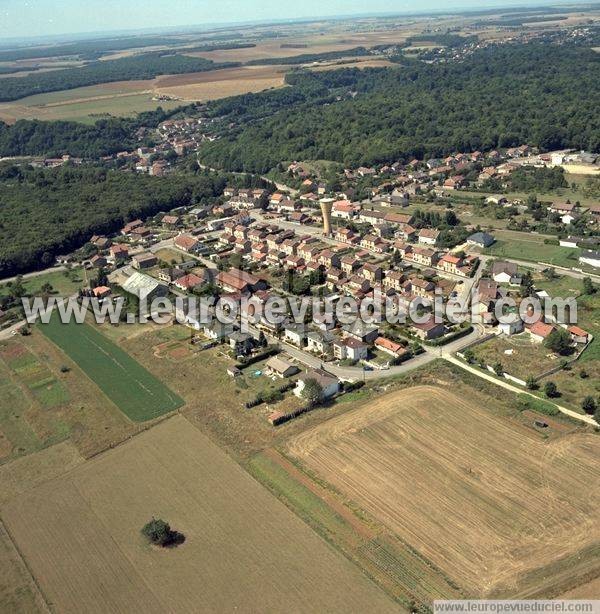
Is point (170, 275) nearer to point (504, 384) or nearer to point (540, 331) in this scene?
point (504, 384)

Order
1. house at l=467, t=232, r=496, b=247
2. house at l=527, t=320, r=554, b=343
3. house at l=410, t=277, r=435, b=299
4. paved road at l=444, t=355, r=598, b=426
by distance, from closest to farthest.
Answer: paved road at l=444, t=355, r=598, b=426 < house at l=527, t=320, r=554, b=343 < house at l=410, t=277, r=435, b=299 < house at l=467, t=232, r=496, b=247

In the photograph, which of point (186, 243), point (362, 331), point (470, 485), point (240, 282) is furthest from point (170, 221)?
point (470, 485)

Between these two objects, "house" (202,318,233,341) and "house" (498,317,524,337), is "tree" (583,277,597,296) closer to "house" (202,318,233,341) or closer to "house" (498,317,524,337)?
"house" (498,317,524,337)

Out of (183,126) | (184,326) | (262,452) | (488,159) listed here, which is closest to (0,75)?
(183,126)

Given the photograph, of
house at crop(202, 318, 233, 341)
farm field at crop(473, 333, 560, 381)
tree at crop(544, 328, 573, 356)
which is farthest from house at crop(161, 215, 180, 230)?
tree at crop(544, 328, 573, 356)

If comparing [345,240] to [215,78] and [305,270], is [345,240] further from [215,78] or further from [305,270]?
[215,78]

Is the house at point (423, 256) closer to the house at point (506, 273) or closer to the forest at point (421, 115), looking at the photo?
the house at point (506, 273)
